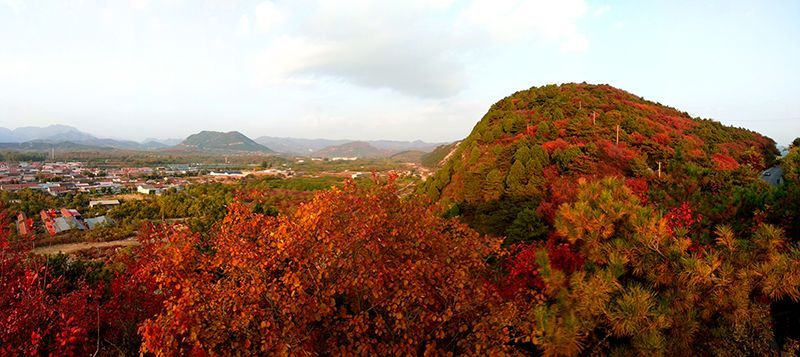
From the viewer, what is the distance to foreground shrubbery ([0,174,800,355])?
4.26m

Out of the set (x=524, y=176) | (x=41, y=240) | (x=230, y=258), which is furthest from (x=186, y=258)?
(x=41, y=240)

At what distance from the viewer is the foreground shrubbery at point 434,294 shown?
4.26 meters

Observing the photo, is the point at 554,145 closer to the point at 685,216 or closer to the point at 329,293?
the point at 685,216

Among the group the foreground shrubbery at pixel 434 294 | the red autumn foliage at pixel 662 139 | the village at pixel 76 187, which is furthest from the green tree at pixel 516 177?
the village at pixel 76 187

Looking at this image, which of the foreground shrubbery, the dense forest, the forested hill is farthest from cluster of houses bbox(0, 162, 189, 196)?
the foreground shrubbery

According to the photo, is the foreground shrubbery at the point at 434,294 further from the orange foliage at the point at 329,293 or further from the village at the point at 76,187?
the village at the point at 76,187

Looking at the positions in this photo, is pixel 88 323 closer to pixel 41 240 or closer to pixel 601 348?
pixel 601 348

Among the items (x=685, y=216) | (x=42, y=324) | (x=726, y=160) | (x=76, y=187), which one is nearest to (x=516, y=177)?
(x=726, y=160)

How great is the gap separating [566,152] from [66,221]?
47.2m

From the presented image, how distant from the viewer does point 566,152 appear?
23.3 m

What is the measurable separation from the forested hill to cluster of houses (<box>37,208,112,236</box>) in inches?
1360

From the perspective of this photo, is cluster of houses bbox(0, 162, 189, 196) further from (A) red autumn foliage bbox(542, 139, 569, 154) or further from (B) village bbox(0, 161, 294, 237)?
(A) red autumn foliage bbox(542, 139, 569, 154)

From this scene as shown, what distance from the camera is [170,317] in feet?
16.8

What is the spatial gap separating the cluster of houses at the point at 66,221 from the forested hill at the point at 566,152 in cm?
3455
